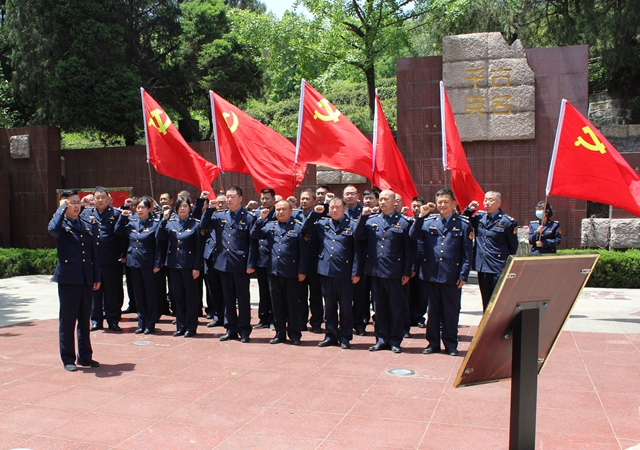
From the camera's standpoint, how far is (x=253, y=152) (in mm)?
7410

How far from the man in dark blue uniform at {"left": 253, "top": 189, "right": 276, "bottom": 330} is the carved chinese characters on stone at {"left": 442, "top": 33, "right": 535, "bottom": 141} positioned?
5421 millimetres

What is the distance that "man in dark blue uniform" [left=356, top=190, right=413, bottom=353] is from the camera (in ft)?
20.0

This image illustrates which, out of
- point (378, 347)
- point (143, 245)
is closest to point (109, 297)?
point (143, 245)

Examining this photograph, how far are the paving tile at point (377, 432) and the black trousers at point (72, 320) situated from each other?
8.71 feet

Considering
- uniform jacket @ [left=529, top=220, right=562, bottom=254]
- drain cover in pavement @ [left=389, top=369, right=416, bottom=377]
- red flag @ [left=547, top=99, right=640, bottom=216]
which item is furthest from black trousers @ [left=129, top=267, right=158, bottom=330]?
uniform jacket @ [left=529, top=220, right=562, bottom=254]

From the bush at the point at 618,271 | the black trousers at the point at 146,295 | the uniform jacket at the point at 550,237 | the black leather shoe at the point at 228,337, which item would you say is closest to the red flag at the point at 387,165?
the uniform jacket at the point at 550,237

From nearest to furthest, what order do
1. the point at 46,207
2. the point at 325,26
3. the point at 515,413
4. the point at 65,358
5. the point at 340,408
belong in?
the point at 515,413 → the point at 340,408 → the point at 65,358 → the point at 46,207 → the point at 325,26

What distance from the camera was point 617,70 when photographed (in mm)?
15641

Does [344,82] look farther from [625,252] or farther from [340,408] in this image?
[340,408]

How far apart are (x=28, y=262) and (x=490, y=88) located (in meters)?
9.69

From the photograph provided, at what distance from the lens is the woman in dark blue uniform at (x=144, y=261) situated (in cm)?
705

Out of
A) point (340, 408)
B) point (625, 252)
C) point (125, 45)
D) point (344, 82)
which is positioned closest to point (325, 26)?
point (125, 45)

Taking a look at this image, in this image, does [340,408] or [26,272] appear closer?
[340,408]

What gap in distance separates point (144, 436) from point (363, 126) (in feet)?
41.0
